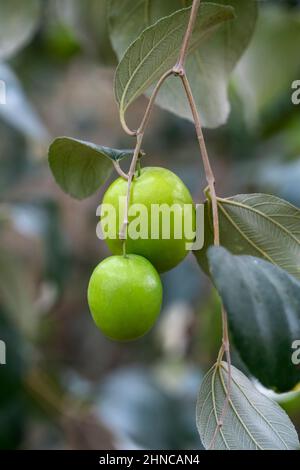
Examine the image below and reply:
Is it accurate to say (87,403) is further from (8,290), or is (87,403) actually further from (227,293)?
(227,293)

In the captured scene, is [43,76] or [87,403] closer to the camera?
[87,403]

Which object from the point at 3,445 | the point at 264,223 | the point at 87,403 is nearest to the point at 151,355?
the point at 87,403

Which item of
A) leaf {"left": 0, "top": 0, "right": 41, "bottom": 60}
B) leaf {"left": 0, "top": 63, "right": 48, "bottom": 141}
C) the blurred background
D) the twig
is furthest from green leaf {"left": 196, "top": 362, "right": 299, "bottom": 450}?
leaf {"left": 0, "top": 63, "right": 48, "bottom": 141}

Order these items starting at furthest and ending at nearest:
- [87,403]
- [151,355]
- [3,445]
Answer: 1. [151,355]
2. [87,403]
3. [3,445]

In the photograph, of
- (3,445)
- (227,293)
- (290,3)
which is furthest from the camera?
(3,445)

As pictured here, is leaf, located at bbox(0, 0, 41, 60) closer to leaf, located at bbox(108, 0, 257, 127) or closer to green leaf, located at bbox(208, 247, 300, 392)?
leaf, located at bbox(108, 0, 257, 127)

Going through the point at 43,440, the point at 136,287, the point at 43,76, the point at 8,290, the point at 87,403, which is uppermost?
the point at 43,76

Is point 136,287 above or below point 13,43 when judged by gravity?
below
